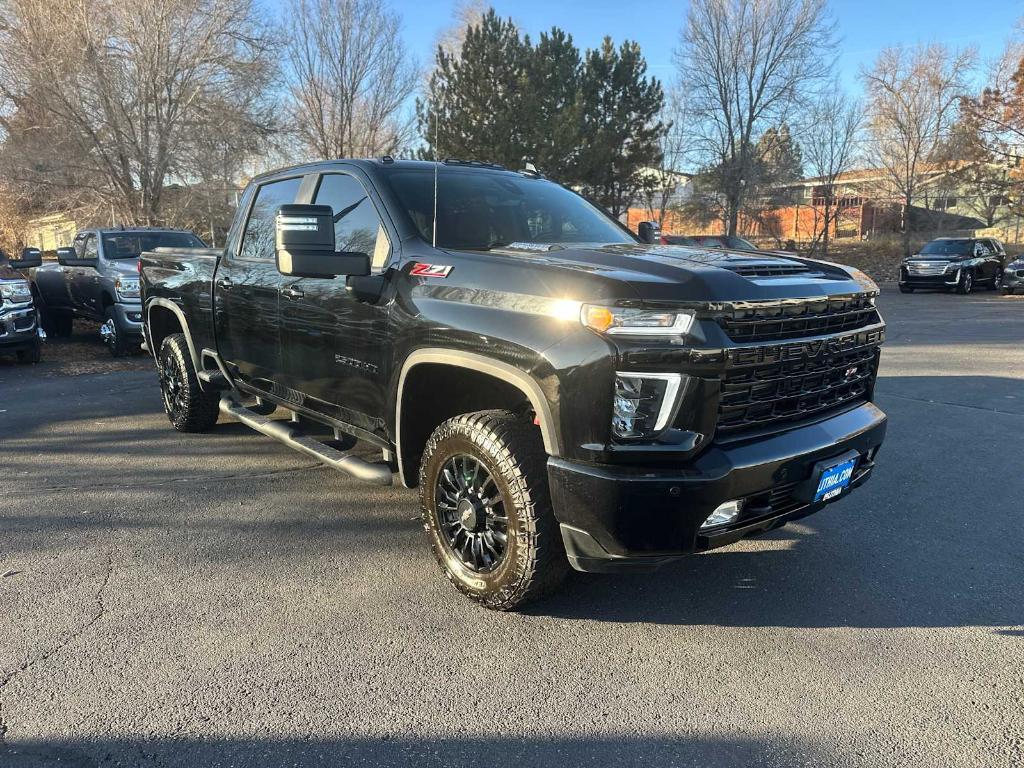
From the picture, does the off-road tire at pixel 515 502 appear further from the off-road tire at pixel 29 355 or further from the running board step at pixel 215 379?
the off-road tire at pixel 29 355

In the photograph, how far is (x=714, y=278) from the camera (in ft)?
8.85

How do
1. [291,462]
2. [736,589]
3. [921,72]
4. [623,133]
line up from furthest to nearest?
[921,72] < [623,133] < [291,462] < [736,589]

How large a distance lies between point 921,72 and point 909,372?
2992 centimetres

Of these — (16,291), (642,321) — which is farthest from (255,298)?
(16,291)

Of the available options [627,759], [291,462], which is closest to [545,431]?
[627,759]

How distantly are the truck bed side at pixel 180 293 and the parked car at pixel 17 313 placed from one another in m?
3.83

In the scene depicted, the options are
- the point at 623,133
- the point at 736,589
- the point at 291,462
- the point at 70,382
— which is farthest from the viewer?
the point at 623,133

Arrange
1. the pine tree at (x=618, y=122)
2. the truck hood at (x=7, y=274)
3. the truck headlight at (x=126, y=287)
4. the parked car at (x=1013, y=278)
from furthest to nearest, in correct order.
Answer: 1. the pine tree at (x=618, y=122)
2. the parked car at (x=1013, y=278)
3. the truck headlight at (x=126, y=287)
4. the truck hood at (x=7, y=274)

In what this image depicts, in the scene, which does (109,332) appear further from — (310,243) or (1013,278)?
(1013,278)

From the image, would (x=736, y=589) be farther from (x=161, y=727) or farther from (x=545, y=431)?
(x=161, y=727)

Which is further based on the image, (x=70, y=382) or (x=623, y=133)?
(x=623, y=133)

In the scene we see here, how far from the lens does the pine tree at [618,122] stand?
27.5m

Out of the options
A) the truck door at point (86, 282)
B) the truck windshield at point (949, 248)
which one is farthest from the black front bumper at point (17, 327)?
the truck windshield at point (949, 248)

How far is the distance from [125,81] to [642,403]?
75.9 ft
